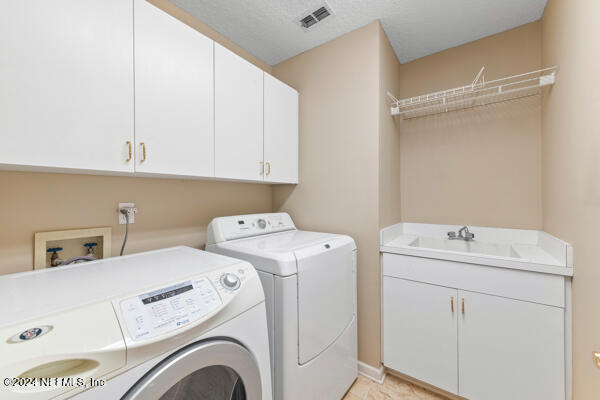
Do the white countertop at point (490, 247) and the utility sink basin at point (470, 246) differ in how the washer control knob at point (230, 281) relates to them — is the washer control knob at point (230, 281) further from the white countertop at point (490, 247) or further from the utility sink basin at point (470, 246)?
the utility sink basin at point (470, 246)

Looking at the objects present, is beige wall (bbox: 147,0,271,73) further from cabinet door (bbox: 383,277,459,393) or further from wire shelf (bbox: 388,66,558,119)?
cabinet door (bbox: 383,277,459,393)

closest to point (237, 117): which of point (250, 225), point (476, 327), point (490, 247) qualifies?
point (250, 225)

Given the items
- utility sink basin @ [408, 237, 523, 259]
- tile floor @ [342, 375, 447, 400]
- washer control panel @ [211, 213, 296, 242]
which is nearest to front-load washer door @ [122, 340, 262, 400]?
washer control panel @ [211, 213, 296, 242]

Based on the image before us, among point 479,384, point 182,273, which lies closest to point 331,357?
point 479,384

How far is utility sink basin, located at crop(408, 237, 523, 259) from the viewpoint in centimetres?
176

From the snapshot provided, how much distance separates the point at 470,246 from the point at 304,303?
1.46 meters

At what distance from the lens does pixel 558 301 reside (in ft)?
3.99

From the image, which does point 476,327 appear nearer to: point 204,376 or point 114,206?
point 204,376

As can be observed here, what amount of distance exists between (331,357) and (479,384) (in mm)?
884

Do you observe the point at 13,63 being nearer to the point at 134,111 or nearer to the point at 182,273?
the point at 134,111

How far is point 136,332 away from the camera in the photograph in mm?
616

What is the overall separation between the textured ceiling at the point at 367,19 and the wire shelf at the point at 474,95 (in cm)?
34

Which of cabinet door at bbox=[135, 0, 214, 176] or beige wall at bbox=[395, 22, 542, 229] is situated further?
beige wall at bbox=[395, 22, 542, 229]

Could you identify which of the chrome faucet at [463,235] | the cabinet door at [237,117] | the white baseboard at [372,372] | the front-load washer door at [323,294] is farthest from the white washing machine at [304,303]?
the chrome faucet at [463,235]
